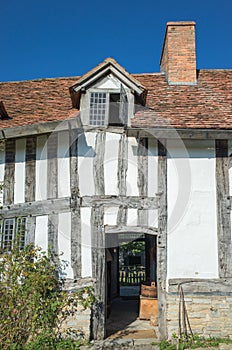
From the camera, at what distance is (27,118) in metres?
8.37

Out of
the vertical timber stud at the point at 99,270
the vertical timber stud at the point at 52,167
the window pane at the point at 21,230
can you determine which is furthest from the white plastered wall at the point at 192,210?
the window pane at the point at 21,230

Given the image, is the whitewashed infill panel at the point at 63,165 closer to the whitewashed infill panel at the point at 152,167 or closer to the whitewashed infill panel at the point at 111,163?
the whitewashed infill panel at the point at 111,163

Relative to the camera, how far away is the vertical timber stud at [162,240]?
712 centimetres

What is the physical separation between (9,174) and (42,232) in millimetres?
1574

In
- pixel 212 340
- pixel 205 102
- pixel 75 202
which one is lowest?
pixel 212 340

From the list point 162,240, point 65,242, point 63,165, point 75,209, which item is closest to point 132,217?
point 162,240

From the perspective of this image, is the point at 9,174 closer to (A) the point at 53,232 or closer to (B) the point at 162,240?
(A) the point at 53,232

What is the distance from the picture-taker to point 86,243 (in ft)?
24.2

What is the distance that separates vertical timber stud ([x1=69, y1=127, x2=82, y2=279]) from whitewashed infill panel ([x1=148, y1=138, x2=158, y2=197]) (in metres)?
1.63

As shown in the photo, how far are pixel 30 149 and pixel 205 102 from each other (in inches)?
179

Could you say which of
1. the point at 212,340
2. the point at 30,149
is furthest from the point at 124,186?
the point at 212,340

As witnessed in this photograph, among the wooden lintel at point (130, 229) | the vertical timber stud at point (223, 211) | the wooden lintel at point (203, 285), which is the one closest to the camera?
the wooden lintel at point (203, 285)

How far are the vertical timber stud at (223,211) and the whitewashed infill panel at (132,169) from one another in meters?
1.81

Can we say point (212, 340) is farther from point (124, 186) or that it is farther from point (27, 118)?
point (27, 118)
